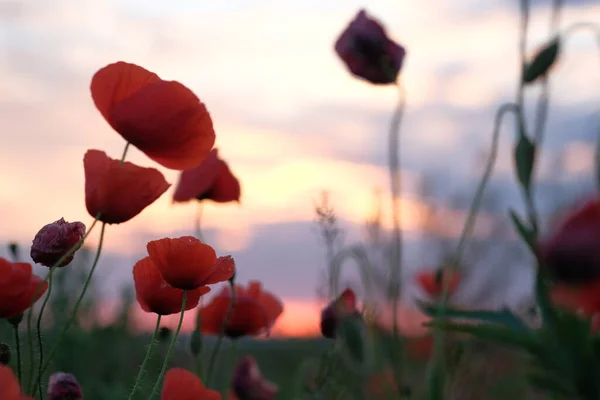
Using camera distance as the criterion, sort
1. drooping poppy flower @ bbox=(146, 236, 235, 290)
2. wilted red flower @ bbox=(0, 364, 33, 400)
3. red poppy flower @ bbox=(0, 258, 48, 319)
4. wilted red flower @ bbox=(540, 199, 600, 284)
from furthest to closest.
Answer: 1. drooping poppy flower @ bbox=(146, 236, 235, 290)
2. red poppy flower @ bbox=(0, 258, 48, 319)
3. wilted red flower @ bbox=(0, 364, 33, 400)
4. wilted red flower @ bbox=(540, 199, 600, 284)

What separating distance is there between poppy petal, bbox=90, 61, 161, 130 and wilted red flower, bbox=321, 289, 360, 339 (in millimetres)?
477

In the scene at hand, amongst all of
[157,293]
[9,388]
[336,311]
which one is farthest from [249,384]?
[9,388]

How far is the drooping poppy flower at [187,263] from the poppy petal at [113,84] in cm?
19

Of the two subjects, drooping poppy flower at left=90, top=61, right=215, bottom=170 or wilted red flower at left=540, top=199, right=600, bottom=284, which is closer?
wilted red flower at left=540, top=199, right=600, bottom=284

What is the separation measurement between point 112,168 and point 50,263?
0.16 m

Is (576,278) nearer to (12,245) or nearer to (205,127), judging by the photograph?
(205,127)

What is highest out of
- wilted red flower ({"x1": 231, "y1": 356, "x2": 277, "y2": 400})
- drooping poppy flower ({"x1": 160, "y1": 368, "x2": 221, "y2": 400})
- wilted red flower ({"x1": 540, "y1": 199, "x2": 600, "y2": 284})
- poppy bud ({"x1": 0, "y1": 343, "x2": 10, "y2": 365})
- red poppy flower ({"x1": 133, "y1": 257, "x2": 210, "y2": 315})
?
wilted red flower ({"x1": 540, "y1": 199, "x2": 600, "y2": 284})

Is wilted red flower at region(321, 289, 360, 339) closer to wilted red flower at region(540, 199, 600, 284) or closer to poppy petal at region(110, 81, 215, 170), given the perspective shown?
poppy petal at region(110, 81, 215, 170)

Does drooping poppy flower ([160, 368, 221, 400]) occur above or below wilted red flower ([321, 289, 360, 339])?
below

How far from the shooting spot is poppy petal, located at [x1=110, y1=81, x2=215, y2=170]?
1.08m

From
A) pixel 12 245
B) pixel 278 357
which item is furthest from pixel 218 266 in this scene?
pixel 278 357

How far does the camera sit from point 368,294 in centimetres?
157

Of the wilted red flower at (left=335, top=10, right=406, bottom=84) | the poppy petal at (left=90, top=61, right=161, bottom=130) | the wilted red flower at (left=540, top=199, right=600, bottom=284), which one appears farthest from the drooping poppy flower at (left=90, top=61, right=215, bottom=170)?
the wilted red flower at (left=540, top=199, right=600, bottom=284)

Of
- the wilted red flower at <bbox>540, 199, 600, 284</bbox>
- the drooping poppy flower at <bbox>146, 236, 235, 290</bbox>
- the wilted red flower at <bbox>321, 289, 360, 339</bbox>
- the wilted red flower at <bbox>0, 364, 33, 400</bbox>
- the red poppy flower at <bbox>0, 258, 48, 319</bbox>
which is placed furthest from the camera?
the wilted red flower at <bbox>321, 289, 360, 339</bbox>
